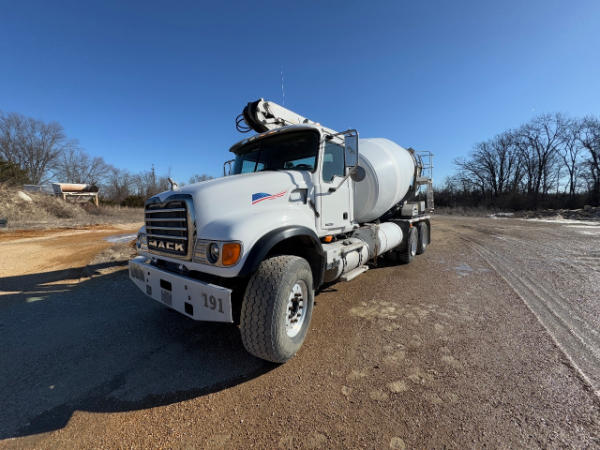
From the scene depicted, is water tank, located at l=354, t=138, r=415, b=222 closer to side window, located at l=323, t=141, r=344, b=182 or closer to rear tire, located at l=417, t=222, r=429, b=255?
side window, located at l=323, t=141, r=344, b=182

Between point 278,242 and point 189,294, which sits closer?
point 189,294

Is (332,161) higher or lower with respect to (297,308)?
higher

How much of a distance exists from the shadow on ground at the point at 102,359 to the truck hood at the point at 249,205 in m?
1.41

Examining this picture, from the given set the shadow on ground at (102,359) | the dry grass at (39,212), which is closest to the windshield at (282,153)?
the shadow on ground at (102,359)

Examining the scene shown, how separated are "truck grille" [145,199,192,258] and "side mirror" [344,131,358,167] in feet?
8.68

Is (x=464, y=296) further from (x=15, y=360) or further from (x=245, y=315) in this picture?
(x=15, y=360)

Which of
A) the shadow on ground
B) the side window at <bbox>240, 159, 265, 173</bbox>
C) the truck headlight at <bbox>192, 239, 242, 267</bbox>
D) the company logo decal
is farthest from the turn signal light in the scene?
the side window at <bbox>240, 159, 265, 173</bbox>

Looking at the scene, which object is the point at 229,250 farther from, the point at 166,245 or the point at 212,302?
Answer: the point at 166,245

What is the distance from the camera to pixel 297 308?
3.06 m

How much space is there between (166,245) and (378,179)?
14.5 feet

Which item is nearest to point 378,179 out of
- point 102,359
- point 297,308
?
point 297,308

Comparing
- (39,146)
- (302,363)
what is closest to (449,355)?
(302,363)

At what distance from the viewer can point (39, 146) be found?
36000 mm

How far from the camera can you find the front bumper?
2391 mm
